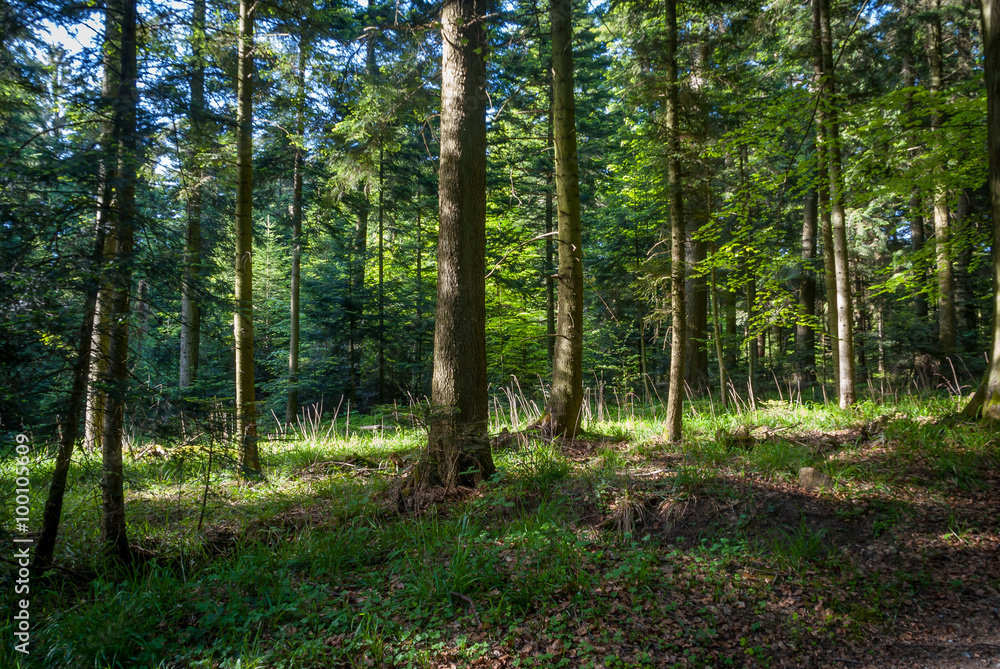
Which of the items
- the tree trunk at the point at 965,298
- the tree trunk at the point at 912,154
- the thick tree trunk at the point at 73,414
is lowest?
the thick tree trunk at the point at 73,414

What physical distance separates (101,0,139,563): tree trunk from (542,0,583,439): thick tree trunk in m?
4.53

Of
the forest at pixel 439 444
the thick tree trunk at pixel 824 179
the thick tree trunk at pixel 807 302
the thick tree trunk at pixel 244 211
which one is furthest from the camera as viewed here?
the thick tree trunk at pixel 807 302

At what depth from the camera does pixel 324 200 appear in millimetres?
11086

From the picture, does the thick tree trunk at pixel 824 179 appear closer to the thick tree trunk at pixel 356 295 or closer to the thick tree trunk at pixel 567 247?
the thick tree trunk at pixel 567 247

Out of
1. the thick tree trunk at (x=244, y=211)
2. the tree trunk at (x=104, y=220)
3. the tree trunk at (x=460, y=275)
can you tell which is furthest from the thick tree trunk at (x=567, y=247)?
the tree trunk at (x=104, y=220)

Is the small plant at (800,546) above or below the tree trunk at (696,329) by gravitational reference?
below

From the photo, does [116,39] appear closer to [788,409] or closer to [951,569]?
[951,569]

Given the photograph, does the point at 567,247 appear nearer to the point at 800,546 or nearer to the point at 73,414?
the point at 800,546

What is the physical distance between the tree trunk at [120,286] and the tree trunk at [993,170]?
785 centimetres

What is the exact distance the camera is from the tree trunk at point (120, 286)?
3.17 m

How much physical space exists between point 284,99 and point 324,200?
4549 millimetres

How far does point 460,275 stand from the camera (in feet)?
16.4

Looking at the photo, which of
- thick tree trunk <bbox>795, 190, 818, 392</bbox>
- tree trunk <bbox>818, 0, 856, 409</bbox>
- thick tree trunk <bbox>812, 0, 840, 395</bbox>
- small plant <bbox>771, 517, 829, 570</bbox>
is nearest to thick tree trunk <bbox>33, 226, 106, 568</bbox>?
small plant <bbox>771, 517, 829, 570</bbox>

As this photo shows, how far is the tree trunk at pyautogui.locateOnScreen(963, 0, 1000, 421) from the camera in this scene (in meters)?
4.94
